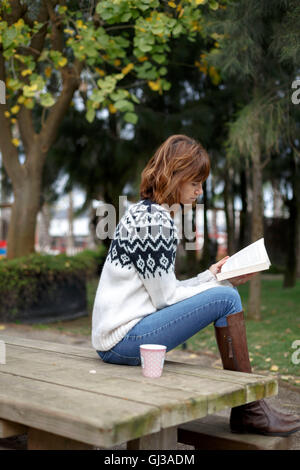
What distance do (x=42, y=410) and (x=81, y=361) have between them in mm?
828

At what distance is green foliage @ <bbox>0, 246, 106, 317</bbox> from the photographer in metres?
6.94

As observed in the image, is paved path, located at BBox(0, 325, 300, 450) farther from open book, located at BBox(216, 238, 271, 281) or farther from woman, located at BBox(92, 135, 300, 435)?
open book, located at BBox(216, 238, 271, 281)

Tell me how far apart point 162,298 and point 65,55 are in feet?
20.7

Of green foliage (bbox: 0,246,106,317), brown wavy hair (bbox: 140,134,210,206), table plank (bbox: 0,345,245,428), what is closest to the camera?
table plank (bbox: 0,345,245,428)

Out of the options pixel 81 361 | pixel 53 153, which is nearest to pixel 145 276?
pixel 81 361

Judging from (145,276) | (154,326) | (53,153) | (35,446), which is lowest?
(35,446)

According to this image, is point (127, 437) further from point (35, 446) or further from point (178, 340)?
point (178, 340)

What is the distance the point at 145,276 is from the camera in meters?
2.50

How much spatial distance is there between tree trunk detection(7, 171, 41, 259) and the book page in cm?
534

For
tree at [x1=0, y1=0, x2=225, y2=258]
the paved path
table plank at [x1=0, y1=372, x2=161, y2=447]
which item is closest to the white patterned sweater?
table plank at [x1=0, y1=372, x2=161, y2=447]

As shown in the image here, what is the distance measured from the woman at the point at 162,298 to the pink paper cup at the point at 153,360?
21 cm

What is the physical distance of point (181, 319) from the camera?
8.27 ft

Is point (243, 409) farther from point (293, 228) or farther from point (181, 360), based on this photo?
point (293, 228)

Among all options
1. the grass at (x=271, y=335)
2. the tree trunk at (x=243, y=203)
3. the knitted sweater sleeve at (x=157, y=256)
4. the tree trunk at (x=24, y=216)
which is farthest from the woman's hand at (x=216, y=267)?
the tree trunk at (x=243, y=203)
